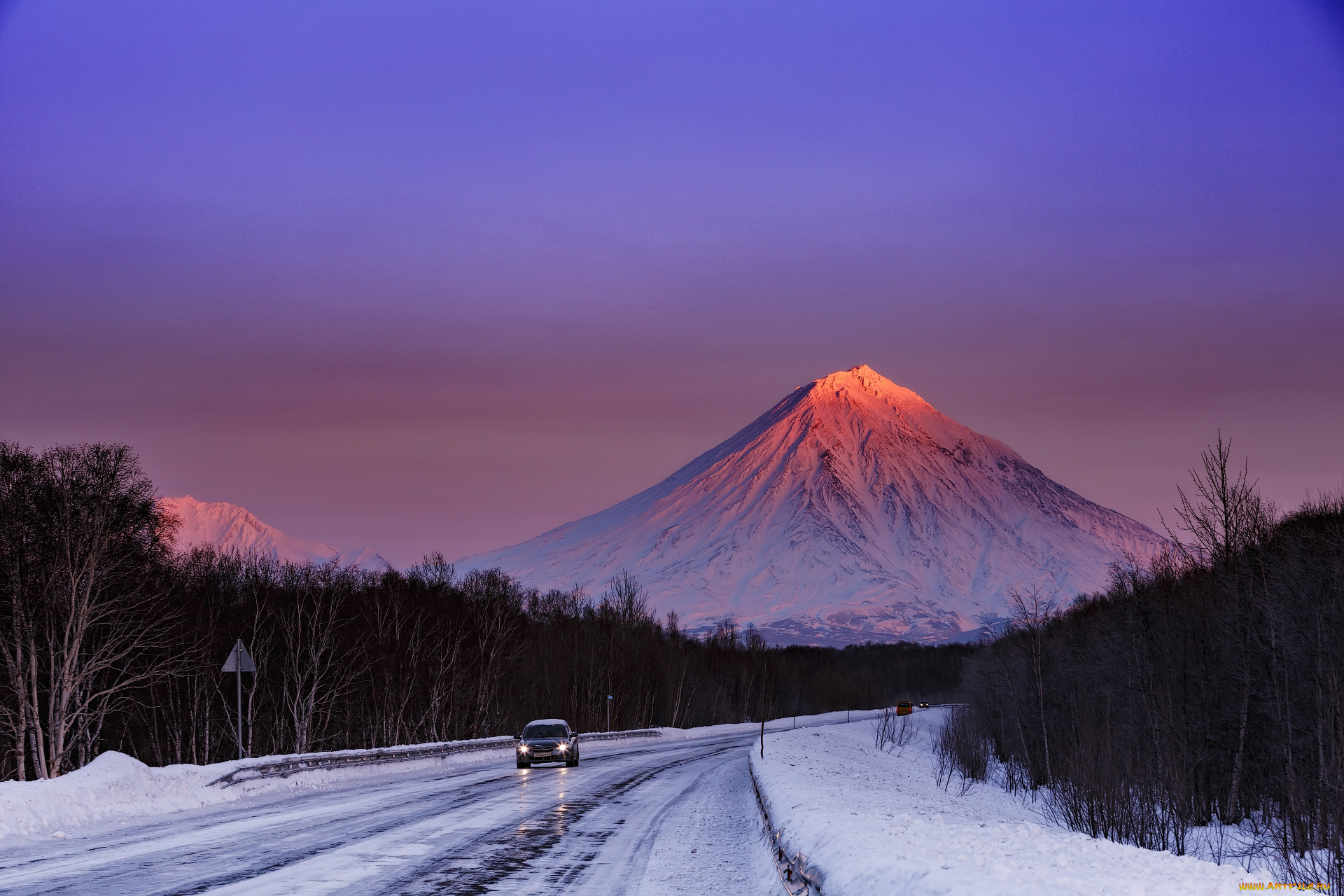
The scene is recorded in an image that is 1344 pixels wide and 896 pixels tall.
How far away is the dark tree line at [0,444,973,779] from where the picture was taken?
42094mm

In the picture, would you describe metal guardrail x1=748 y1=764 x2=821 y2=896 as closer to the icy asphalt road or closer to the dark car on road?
the icy asphalt road

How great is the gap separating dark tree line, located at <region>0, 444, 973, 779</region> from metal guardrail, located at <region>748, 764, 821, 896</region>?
3355 cm

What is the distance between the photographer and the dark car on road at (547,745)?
3428 cm

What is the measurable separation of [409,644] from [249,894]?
222 ft

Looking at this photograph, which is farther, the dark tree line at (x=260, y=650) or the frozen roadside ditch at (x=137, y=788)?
the dark tree line at (x=260, y=650)

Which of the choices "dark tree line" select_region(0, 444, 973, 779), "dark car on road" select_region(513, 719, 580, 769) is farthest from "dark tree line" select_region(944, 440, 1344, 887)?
"dark tree line" select_region(0, 444, 973, 779)

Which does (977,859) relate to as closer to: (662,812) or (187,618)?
(662,812)

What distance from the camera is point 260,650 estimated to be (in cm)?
6419

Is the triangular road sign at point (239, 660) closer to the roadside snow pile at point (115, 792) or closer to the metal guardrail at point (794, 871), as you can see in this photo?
the roadside snow pile at point (115, 792)

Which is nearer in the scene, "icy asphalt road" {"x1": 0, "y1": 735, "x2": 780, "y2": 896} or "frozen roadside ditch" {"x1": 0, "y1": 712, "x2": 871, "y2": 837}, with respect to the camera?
"icy asphalt road" {"x1": 0, "y1": 735, "x2": 780, "y2": 896}

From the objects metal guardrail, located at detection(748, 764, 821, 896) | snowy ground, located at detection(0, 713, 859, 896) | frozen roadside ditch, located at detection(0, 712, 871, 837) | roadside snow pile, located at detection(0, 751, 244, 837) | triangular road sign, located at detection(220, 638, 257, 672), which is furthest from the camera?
triangular road sign, located at detection(220, 638, 257, 672)

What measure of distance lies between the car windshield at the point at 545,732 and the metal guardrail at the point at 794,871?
20.1 meters

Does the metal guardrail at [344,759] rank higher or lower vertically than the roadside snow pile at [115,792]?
lower

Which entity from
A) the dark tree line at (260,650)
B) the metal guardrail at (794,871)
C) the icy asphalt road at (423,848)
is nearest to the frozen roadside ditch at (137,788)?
the icy asphalt road at (423,848)
